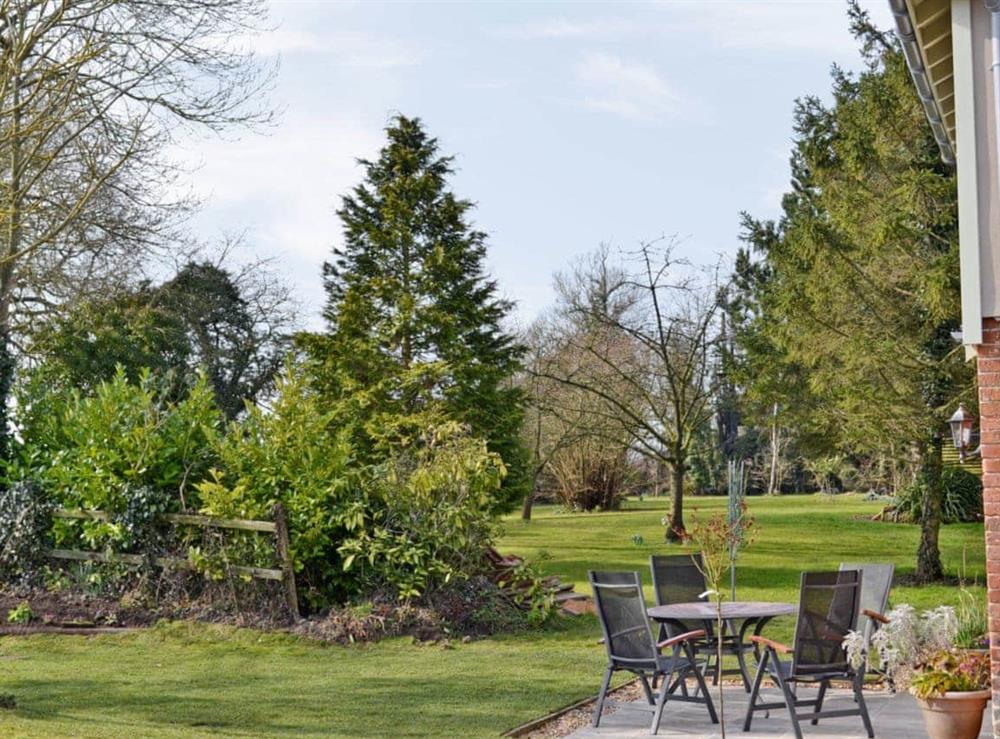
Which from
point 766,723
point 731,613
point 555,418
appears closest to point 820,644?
point 731,613

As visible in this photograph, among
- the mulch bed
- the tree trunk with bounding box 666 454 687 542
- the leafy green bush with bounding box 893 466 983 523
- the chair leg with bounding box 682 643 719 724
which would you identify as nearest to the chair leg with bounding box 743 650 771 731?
the chair leg with bounding box 682 643 719 724

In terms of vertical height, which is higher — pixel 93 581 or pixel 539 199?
pixel 539 199

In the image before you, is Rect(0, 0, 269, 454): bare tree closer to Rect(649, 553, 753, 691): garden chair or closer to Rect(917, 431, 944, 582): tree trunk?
Rect(649, 553, 753, 691): garden chair

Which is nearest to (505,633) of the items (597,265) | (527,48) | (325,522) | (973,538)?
(325,522)

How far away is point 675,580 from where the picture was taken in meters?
9.84

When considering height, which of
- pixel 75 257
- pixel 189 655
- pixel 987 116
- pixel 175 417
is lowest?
pixel 189 655

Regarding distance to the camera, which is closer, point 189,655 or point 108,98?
point 189,655

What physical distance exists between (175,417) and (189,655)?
146 inches

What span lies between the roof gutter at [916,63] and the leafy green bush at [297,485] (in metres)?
7.62

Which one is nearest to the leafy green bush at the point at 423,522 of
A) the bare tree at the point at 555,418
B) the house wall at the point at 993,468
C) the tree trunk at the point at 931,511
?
the tree trunk at the point at 931,511

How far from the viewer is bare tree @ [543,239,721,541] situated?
24.7 m

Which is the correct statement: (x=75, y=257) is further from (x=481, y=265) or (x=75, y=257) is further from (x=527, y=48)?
(x=527, y=48)

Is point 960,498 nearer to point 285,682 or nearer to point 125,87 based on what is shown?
point 285,682

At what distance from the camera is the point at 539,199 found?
19266 millimetres
